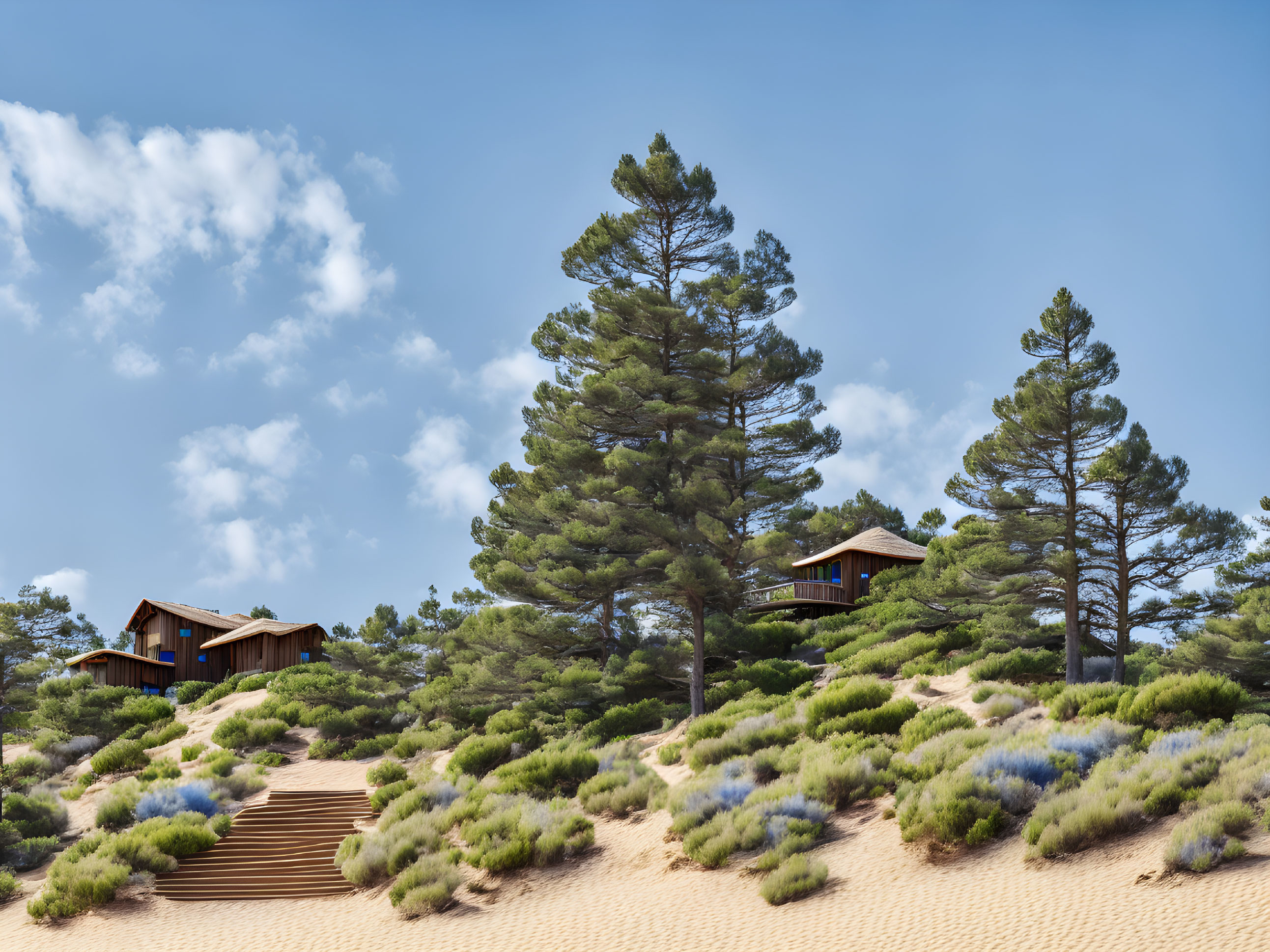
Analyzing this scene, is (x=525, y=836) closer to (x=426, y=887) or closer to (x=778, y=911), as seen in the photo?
(x=426, y=887)

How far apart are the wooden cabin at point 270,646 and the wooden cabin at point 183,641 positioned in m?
0.96

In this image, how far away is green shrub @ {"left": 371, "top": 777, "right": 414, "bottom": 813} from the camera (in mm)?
17125

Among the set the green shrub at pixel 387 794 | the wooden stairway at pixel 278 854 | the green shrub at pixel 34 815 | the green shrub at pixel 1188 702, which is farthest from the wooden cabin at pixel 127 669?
the green shrub at pixel 1188 702

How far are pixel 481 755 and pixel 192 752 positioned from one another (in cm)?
954

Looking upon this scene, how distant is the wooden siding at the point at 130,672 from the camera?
133 feet

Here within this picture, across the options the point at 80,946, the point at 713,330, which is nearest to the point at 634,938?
the point at 80,946

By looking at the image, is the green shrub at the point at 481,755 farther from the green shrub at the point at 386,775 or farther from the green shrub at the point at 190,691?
the green shrub at the point at 190,691

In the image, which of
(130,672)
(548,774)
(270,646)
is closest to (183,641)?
(130,672)

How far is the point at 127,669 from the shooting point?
41031 mm

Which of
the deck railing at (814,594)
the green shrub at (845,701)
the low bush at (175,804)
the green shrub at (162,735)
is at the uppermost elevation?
the deck railing at (814,594)

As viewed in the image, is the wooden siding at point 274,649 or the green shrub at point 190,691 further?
the wooden siding at point 274,649

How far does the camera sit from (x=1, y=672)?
20266 mm

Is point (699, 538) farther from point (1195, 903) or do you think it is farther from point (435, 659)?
point (1195, 903)

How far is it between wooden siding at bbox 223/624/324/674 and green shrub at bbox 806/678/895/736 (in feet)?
97.7
